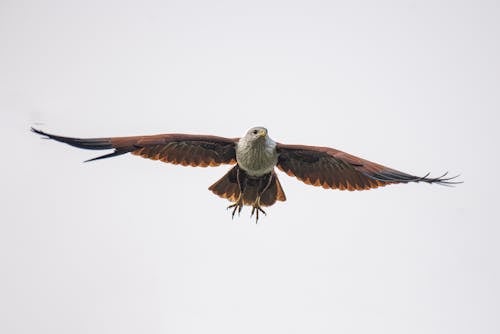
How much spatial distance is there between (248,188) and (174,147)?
1.42m

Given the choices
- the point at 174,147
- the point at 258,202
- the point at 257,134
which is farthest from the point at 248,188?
the point at 174,147

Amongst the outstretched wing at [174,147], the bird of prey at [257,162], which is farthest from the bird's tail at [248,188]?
the outstretched wing at [174,147]

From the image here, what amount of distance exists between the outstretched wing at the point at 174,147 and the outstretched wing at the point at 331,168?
0.89 m

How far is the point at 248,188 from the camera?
12125 mm

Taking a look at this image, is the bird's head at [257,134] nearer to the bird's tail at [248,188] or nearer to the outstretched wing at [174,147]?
the outstretched wing at [174,147]

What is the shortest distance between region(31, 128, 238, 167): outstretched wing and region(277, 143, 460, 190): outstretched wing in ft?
2.92

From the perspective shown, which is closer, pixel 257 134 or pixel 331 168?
pixel 257 134

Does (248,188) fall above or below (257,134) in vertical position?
below

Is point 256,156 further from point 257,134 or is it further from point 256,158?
point 257,134

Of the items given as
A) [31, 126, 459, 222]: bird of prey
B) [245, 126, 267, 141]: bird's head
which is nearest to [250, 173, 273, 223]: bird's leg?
[31, 126, 459, 222]: bird of prey

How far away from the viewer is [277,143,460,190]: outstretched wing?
11195 mm

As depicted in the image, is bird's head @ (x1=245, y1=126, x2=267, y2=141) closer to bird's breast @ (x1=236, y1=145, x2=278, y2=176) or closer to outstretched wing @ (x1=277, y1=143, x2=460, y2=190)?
bird's breast @ (x1=236, y1=145, x2=278, y2=176)

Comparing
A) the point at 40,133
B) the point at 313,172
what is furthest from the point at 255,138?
the point at 40,133

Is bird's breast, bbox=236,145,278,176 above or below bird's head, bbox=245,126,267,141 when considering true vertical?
below
